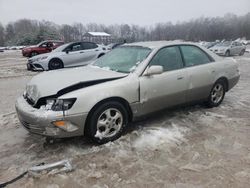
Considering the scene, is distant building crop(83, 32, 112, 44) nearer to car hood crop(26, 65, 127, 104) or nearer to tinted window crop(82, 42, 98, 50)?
tinted window crop(82, 42, 98, 50)

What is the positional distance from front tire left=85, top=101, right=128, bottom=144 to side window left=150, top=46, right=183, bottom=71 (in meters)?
1.01

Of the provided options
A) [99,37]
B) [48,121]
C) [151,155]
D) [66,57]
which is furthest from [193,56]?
[99,37]

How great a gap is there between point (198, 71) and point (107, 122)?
83.9 inches

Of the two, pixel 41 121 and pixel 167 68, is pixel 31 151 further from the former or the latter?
pixel 167 68

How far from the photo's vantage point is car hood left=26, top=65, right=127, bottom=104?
11.7 feet

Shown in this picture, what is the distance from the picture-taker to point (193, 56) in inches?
196

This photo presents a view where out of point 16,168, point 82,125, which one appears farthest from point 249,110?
point 16,168

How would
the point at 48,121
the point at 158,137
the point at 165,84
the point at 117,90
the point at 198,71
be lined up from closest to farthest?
the point at 48,121, the point at 117,90, the point at 158,137, the point at 165,84, the point at 198,71

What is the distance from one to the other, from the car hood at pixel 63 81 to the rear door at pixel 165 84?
46 cm

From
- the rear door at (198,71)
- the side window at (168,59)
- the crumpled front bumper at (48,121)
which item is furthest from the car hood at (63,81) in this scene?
the rear door at (198,71)

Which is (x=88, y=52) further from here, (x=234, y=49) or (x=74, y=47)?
(x=234, y=49)

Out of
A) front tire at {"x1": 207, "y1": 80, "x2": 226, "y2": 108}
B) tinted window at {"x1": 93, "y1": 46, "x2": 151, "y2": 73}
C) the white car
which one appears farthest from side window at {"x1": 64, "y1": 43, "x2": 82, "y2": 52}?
front tire at {"x1": 207, "y1": 80, "x2": 226, "y2": 108}

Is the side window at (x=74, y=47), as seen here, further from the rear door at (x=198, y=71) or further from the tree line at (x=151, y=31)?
the tree line at (x=151, y=31)

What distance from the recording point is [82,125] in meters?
3.51
